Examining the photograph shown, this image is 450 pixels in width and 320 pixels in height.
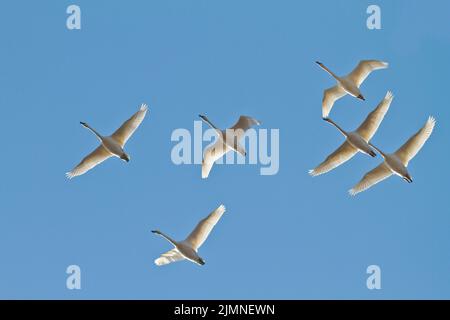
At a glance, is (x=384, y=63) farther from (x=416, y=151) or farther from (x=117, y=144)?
(x=117, y=144)

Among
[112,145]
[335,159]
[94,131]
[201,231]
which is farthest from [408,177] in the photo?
[94,131]

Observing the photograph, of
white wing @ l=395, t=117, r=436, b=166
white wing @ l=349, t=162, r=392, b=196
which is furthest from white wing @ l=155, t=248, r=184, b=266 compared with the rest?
white wing @ l=395, t=117, r=436, b=166

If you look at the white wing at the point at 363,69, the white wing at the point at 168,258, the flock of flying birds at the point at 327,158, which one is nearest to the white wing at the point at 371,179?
the flock of flying birds at the point at 327,158

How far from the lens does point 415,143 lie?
3509 centimetres

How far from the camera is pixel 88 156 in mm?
36500

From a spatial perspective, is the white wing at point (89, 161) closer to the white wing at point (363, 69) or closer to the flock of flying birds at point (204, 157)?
the flock of flying birds at point (204, 157)

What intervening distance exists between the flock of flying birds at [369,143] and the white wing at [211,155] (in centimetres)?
326

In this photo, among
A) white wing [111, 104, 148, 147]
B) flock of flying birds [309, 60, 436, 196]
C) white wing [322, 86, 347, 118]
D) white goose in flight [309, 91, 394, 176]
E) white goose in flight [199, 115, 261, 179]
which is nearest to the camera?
white goose in flight [199, 115, 261, 179]

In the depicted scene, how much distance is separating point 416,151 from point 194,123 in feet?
26.6

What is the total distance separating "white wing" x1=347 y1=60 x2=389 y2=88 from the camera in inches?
1462

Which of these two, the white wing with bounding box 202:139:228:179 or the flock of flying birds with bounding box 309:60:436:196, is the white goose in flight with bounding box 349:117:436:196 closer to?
the flock of flying birds with bounding box 309:60:436:196

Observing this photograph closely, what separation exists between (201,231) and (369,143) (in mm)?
6603

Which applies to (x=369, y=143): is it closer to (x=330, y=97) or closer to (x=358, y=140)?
(x=358, y=140)

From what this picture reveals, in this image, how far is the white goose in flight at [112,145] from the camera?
35.8 meters
